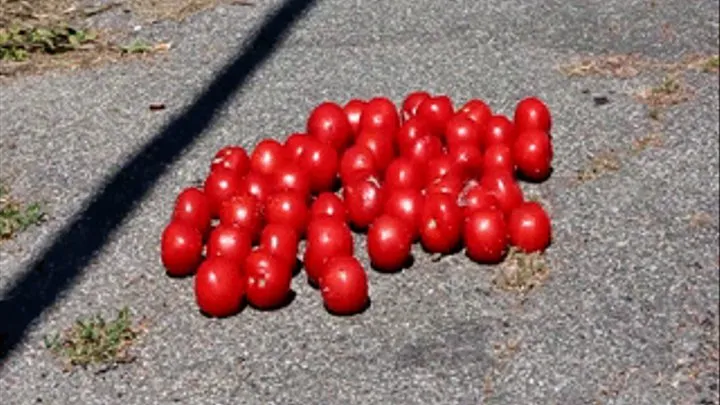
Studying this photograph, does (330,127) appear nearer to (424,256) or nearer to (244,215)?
(244,215)

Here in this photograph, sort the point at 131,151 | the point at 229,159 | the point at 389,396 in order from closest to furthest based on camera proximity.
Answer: the point at 389,396, the point at 229,159, the point at 131,151

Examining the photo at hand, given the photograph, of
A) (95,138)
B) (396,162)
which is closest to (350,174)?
(396,162)

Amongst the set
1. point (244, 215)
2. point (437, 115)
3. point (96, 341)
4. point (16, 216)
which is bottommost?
point (16, 216)

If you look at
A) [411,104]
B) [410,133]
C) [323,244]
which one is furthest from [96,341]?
[411,104]

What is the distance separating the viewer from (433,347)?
4.55 metres

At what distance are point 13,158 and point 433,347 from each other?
2410 millimetres

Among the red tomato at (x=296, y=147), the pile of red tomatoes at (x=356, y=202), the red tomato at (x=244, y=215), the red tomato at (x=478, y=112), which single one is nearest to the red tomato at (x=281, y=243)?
the pile of red tomatoes at (x=356, y=202)

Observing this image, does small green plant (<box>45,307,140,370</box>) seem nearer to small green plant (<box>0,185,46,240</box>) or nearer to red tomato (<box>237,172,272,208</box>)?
red tomato (<box>237,172,272,208</box>)

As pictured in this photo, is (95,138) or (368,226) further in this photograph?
(95,138)

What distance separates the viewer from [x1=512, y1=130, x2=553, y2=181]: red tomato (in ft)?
17.6

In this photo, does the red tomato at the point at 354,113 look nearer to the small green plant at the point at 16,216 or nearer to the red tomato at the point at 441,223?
the red tomato at the point at 441,223

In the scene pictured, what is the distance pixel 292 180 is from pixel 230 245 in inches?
17.4

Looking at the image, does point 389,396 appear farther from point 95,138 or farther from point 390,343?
point 95,138

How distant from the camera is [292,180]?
210 inches
